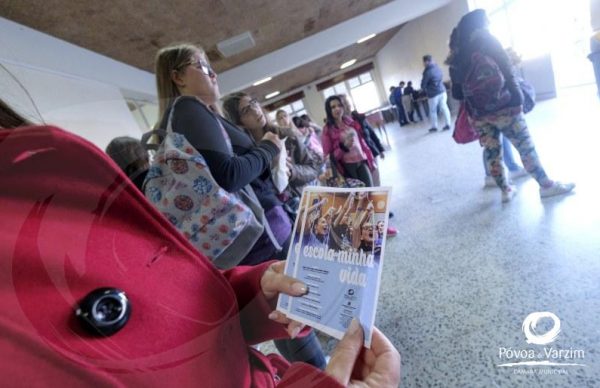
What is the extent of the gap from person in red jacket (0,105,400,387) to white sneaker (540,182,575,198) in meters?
2.10

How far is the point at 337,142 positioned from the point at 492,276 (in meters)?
1.28

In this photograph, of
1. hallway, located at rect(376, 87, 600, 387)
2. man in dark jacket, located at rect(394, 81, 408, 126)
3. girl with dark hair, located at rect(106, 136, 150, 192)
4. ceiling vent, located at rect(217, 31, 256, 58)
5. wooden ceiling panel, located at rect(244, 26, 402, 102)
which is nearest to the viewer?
girl with dark hair, located at rect(106, 136, 150, 192)

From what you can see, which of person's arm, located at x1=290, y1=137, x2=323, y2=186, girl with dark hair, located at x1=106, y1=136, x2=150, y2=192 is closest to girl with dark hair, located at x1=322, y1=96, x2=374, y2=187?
person's arm, located at x1=290, y1=137, x2=323, y2=186

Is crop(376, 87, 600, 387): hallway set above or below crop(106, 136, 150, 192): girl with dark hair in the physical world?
below

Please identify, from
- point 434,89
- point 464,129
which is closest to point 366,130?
point 464,129

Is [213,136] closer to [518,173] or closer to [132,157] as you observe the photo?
[132,157]

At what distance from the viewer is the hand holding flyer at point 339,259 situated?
1.25 feet

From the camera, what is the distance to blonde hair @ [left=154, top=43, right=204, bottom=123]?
864 mm

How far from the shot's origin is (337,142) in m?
→ 2.25

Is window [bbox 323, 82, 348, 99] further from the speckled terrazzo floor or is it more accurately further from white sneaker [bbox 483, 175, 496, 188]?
white sneaker [bbox 483, 175, 496, 188]

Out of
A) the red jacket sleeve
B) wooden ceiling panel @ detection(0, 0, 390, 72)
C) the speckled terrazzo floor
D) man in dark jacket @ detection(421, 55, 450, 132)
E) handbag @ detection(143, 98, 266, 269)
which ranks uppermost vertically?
wooden ceiling panel @ detection(0, 0, 390, 72)

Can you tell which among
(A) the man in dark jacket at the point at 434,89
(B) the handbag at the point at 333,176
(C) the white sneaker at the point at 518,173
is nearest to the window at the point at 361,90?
(A) the man in dark jacket at the point at 434,89

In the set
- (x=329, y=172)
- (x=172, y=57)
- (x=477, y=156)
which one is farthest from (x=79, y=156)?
(x=477, y=156)

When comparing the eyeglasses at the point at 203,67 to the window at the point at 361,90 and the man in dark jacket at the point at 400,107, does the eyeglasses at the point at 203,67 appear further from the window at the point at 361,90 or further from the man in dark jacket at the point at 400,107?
the window at the point at 361,90
